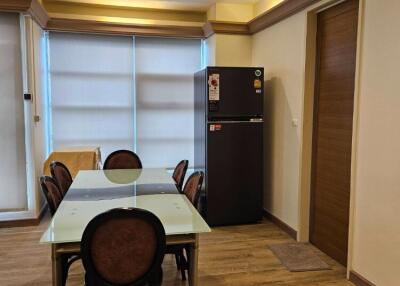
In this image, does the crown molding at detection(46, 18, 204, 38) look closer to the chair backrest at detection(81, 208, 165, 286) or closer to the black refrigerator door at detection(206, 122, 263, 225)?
the black refrigerator door at detection(206, 122, 263, 225)

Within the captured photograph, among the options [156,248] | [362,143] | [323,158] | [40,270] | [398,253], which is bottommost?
[40,270]

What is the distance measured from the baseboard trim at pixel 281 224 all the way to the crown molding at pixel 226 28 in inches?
93.5

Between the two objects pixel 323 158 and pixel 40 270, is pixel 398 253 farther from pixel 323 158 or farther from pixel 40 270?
pixel 40 270

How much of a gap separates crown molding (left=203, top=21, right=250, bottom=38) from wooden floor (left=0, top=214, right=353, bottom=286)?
257 cm

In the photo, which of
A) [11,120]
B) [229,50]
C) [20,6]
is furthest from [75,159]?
[229,50]

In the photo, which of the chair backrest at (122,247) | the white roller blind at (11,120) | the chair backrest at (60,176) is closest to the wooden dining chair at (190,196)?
the chair backrest at (122,247)

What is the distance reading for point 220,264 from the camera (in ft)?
10.5

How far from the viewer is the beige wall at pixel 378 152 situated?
7.89 ft

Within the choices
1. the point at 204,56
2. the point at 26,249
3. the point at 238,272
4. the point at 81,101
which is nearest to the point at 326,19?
the point at 204,56

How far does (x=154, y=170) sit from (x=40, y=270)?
1348mm

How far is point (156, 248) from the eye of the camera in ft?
5.91

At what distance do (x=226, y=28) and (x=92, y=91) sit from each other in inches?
78.3

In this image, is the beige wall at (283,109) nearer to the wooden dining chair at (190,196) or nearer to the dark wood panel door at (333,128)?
the dark wood panel door at (333,128)

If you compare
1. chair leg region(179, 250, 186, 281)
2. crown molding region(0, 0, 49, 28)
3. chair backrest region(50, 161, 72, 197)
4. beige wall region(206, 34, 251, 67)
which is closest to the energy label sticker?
beige wall region(206, 34, 251, 67)
